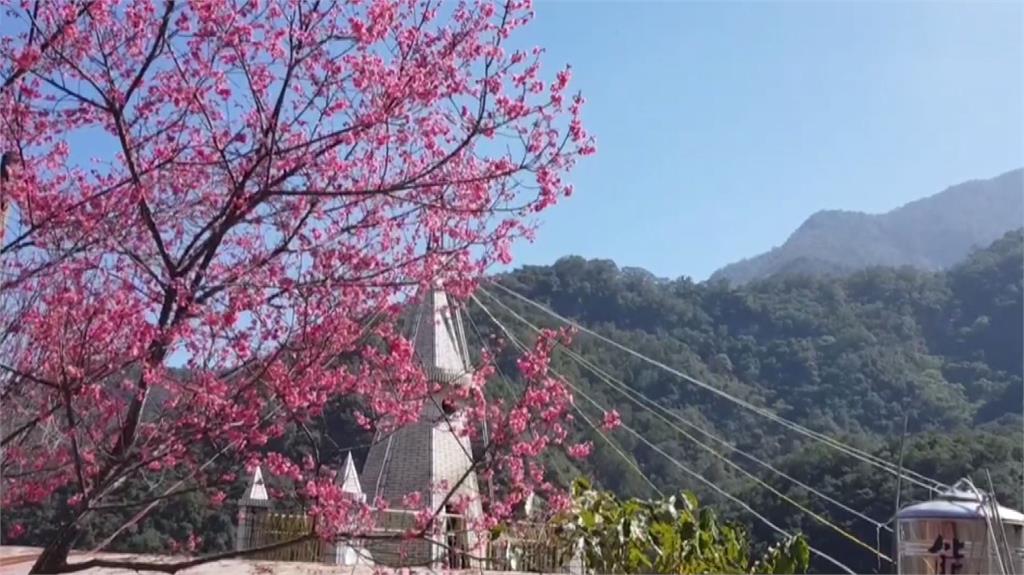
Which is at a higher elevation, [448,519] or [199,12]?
[199,12]

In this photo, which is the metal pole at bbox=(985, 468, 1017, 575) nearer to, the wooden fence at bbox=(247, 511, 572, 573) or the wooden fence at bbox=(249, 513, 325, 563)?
the wooden fence at bbox=(247, 511, 572, 573)

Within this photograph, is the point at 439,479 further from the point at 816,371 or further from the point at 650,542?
the point at 816,371

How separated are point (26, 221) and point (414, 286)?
4.19 feet

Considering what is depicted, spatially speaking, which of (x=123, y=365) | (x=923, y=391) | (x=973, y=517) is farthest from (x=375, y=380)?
(x=923, y=391)

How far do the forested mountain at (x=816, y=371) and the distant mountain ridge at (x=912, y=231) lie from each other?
2758 cm

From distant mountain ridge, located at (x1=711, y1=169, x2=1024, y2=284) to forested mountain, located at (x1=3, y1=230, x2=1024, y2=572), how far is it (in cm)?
2758

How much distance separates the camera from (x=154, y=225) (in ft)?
11.3

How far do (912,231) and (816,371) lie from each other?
48775 millimetres

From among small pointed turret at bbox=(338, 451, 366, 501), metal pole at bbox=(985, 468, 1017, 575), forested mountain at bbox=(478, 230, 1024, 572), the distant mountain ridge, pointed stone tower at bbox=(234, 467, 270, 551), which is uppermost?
the distant mountain ridge

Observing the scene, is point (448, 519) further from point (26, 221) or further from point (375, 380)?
point (26, 221)

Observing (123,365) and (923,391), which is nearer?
(123,365)

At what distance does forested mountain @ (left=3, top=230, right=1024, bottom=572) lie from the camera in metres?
17.4

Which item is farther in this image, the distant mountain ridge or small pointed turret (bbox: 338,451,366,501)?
the distant mountain ridge

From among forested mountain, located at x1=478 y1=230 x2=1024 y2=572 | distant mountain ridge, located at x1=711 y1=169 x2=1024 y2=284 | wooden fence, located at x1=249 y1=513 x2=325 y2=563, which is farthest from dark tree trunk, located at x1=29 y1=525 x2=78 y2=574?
distant mountain ridge, located at x1=711 y1=169 x2=1024 y2=284
